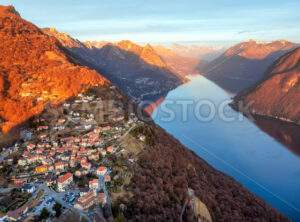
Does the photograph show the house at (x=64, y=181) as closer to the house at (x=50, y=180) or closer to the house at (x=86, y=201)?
the house at (x=50, y=180)

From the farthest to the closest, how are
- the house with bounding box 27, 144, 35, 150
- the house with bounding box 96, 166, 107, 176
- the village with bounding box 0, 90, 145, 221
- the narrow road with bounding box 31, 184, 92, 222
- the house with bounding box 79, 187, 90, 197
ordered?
the house with bounding box 27, 144, 35, 150, the house with bounding box 96, 166, 107, 176, the house with bounding box 79, 187, 90, 197, the village with bounding box 0, 90, 145, 221, the narrow road with bounding box 31, 184, 92, 222

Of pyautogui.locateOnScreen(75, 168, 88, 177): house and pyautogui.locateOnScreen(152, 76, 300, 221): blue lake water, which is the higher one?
pyautogui.locateOnScreen(75, 168, 88, 177): house

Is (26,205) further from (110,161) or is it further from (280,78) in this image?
(280,78)

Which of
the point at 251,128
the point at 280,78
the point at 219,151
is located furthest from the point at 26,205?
the point at 280,78

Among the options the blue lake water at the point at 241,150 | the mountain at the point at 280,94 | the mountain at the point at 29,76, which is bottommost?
the blue lake water at the point at 241,150

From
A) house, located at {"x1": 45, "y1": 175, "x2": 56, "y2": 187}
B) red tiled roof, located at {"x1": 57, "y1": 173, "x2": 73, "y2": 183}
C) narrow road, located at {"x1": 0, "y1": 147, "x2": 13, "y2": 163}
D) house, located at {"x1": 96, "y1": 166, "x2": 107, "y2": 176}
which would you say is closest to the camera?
red tiled roof, located at {"x1": 57, "y1": 173, "x2": 73, "y2": 183}

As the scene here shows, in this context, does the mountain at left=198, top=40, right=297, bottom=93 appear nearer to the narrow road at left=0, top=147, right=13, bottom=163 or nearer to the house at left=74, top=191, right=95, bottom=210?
the narrow road at left=0, top=147, right=13, bottom=163

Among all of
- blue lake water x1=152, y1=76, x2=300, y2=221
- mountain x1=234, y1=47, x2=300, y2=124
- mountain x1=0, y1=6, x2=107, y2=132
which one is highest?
mountain x1=0, y1=6, x2=107, y2=132

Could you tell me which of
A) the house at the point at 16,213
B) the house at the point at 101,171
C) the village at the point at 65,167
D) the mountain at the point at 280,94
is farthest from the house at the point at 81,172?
the mountain at the point at 280,94

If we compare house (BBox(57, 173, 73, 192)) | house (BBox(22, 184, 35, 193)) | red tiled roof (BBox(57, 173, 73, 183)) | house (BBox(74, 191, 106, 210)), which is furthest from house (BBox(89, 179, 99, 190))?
house (BBox(22, 184, 35, 193))
